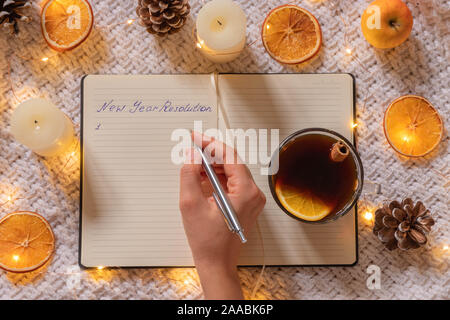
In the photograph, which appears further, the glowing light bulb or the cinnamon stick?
the glowing light bulb

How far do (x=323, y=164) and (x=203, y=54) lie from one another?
25 centimetres

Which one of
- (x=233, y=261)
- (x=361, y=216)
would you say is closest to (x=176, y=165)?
(x=233, y=261)

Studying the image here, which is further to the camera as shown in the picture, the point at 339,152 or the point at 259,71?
the point at 259,71

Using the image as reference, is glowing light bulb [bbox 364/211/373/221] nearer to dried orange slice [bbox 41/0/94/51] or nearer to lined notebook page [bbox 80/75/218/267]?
lined notebook page [bbox 80/75/218/267]

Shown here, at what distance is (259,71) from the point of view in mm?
657

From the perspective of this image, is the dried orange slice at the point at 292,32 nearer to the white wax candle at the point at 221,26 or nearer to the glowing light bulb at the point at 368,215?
the white wax candle at the point at 221,26

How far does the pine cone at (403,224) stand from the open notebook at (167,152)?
4 centimetres

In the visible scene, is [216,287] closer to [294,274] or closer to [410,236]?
[294,274]

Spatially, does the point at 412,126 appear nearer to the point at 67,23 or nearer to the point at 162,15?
the point at 162,15

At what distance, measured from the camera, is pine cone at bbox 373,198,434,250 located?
60 cm

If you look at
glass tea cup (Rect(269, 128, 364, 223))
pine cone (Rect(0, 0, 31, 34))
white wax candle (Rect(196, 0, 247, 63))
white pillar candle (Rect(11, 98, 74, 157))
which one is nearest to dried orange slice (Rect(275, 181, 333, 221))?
glass tea cup (Rect(269, 128, 364, 223))

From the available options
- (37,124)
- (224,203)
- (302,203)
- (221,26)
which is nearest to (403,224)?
(302,203)

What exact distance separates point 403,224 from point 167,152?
358 millimetres

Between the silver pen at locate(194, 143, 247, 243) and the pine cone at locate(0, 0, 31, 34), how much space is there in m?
0.36
